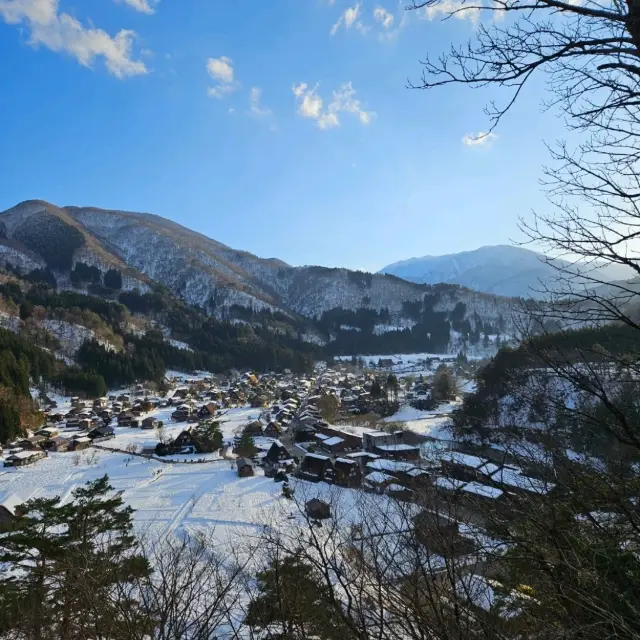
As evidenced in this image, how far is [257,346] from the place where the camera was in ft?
243

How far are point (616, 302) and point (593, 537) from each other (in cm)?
128

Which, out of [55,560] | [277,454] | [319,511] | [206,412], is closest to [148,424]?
[206,412]

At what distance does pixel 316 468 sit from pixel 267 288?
124 metres

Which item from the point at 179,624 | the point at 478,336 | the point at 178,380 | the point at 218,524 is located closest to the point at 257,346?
the point at 178,380

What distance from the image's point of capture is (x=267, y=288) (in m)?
140

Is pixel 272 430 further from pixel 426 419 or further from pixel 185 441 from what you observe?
pixel 426 419

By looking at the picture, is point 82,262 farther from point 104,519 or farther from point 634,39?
point 634,39

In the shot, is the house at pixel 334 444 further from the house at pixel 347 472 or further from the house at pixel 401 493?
the house at pixel 401 493

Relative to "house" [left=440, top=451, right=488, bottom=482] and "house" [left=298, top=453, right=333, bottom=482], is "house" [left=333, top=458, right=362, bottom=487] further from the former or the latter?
"house" [left=440, top=451, right=488, bottom=482]

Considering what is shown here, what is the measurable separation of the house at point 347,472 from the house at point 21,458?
57.3 ft

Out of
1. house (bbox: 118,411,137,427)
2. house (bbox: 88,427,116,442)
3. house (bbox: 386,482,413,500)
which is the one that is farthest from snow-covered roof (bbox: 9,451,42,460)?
house (bbox: 386,482,413,500)

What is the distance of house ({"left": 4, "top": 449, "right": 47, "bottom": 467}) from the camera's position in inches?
874

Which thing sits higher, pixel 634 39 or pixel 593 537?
pixel 634 39

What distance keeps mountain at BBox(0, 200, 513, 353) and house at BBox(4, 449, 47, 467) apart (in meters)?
69.1
